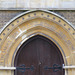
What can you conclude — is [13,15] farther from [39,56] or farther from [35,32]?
[39,56]

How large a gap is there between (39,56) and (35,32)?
586 millimetres

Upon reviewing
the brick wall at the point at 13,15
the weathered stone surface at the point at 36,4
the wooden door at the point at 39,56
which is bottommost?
the wooden door at the point at 39,56

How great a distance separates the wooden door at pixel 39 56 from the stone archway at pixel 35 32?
0.17m

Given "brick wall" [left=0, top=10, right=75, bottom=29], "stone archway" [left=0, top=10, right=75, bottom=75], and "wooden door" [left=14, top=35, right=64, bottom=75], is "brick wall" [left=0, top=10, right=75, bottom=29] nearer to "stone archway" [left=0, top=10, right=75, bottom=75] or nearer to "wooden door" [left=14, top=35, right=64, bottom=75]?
"stone archway" [left=0, top=10, right=75, bottom=75]

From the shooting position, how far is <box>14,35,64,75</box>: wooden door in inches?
187

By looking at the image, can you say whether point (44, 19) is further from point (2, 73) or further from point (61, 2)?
point (2, 73)

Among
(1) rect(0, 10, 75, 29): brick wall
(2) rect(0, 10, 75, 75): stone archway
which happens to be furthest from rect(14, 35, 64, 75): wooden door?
(1) rect(0, 10, 75, 29): brick wall

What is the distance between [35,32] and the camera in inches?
187

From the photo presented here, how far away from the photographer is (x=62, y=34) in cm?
463

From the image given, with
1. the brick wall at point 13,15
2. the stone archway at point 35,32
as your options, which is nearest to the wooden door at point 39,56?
the stone archway at point 35,32

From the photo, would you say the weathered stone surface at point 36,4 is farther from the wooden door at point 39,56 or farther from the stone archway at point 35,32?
the wooden door at point 39,56

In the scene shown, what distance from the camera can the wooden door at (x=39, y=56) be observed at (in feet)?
15.6

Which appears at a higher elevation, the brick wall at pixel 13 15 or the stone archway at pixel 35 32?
the brick wall at pixel 13 15

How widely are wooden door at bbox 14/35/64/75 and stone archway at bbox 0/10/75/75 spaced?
165mm
